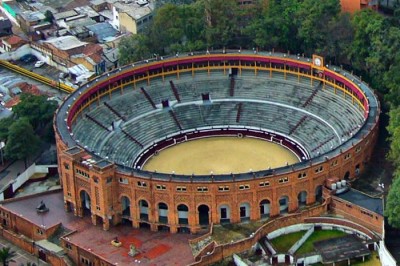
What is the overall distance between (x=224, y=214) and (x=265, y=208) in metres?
4.95

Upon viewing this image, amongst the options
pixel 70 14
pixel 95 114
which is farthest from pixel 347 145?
pixel 70 14

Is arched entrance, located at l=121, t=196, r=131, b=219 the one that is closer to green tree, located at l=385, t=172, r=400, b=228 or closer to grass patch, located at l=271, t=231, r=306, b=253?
grass patch, located at l=271, t=231, r=306, b=253

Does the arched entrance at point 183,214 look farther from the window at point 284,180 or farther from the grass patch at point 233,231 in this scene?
the window at point 284,180

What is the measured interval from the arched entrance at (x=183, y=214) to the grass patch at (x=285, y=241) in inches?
414

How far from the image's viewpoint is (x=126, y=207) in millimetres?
112062

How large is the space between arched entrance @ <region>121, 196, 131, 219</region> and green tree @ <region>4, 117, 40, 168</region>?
2066 centimetres

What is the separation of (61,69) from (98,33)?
46.1 ft

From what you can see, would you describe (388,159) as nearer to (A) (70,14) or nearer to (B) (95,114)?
(B) (95,114)

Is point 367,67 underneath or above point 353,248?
above

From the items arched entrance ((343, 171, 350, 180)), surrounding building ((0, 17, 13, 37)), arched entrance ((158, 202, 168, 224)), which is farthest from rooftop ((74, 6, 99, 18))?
arched entrance ((343, 171, 350, 180))

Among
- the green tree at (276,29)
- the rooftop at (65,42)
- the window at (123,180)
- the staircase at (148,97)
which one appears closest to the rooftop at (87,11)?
the rooftop at (65,42)

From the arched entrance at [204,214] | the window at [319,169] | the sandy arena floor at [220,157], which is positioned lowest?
the sandy arena floor at [220,157]

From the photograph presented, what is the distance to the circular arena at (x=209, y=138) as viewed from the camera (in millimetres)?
108500

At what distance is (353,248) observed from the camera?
103 meters
